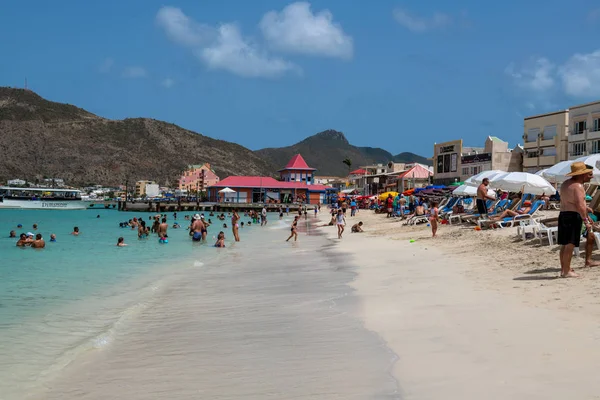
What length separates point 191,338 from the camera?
6.37 meters

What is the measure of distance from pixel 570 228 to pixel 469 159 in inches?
2163

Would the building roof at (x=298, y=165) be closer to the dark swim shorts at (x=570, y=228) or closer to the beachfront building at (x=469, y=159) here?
the beachfront building at (x=469, y=159)

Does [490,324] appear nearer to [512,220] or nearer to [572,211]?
[572,211]

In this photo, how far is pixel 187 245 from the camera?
2336 centimetres

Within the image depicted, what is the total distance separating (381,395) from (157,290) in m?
7.54

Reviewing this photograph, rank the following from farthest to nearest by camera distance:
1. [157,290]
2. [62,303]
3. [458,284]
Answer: [157,290], [62,303], [458,284]

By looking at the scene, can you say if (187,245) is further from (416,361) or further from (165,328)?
(416,361)

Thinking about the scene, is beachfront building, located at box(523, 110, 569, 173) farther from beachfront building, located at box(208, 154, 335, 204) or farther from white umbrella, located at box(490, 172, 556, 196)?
beachfront building, located at box(208, 154, 335, 204)

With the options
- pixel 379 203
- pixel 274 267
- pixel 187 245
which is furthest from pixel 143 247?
pixel 379 203

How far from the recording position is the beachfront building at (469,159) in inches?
2224

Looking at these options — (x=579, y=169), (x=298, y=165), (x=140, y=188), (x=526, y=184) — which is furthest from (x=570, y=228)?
(x=140, y=188)

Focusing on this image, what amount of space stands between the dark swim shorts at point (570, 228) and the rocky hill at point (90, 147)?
125 metres

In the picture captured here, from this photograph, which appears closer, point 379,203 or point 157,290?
point 157,290

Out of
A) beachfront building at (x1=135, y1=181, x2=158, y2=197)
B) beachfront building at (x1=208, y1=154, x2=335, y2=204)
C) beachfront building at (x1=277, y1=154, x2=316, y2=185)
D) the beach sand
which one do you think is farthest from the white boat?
the beach sand
